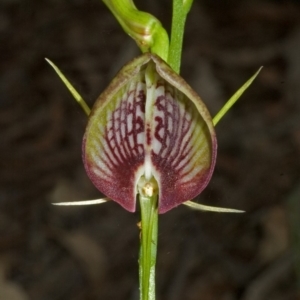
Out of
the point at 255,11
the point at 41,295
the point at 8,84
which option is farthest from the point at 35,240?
the point at 255,11

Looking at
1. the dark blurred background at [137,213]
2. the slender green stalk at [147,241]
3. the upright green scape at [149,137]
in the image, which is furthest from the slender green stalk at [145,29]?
the dark blurred background at [137,213]

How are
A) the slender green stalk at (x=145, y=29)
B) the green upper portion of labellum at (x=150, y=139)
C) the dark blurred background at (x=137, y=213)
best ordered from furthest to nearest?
the dark blurred background at (x=137, y=213)
the slender green stalk at (x=145, y=29)
the green upper portion of labellum at (x=150, y=139)

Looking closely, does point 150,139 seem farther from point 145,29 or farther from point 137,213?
point 137,213

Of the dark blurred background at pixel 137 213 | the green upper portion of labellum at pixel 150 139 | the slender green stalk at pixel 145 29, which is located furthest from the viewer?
the dark blurred background at pixel 137 213

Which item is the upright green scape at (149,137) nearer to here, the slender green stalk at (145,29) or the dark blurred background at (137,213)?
the slender green stalk at (145,29)

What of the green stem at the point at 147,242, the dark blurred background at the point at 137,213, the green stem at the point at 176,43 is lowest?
the dark blurred background at the point at 137,213

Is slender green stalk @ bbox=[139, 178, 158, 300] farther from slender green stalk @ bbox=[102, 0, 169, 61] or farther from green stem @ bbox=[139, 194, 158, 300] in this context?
slender green stalk @ bbox=[102, 0, 169, 61]
